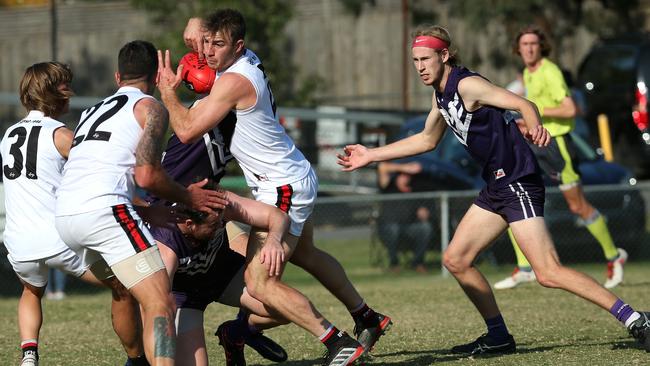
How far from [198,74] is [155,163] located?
1.30 metres

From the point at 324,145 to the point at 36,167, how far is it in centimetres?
974

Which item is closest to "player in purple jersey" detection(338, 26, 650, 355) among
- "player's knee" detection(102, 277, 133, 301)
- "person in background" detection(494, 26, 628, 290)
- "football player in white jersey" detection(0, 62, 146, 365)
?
"player's knee" detection(102, 277, 133, 301)

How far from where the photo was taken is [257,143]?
6.66 meters

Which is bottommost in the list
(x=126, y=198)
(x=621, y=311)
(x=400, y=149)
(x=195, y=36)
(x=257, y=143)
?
(x=621, y=311)

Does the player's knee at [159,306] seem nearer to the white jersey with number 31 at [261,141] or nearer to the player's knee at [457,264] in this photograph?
the white jersey with number 31 at [261,141]

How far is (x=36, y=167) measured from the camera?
22.6ft

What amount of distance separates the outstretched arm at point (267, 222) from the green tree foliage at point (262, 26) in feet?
40.8

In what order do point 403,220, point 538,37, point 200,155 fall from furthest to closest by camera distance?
point 403,220, point 538,37, point 200,155

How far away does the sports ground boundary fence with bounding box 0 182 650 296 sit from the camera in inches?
522

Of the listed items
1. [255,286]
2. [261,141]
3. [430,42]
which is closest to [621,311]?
[430,42]

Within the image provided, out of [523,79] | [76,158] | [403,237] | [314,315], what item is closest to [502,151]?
[314,315]

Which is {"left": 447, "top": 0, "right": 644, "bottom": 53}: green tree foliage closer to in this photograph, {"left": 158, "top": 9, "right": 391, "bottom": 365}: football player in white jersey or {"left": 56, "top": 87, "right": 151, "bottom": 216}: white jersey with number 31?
{"left": 158, "top": 9, "right": 391, "bottom": 365}: football player in white jersey

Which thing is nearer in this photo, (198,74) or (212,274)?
(212,274)

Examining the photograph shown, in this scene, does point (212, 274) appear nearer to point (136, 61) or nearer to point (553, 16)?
point (136, 61)
